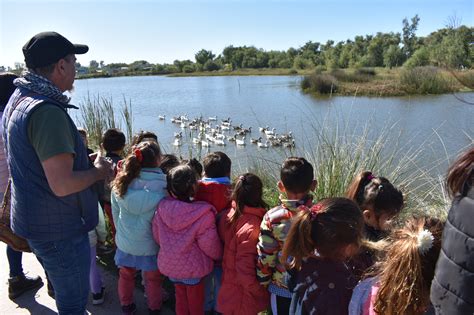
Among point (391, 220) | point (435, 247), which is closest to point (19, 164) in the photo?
point (435, 247)

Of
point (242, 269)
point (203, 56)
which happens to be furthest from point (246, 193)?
point (203, 56)

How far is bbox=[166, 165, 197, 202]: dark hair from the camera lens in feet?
8.16

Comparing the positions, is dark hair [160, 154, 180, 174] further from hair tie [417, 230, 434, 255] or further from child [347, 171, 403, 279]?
hair tie [417, 230, 434, 255]

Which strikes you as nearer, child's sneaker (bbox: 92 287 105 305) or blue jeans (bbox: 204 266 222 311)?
blue jeans (bbox: 204 266 222 311)

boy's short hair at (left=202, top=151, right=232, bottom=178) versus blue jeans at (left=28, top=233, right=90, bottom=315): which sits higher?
boy's short hair at (left=202, top=151, right=232, bottom=178)

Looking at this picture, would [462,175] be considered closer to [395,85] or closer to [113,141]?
[113,141]

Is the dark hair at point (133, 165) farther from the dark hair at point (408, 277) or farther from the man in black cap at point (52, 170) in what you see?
the dark hair at point (408, 277)

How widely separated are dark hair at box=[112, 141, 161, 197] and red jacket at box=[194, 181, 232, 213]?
36cm

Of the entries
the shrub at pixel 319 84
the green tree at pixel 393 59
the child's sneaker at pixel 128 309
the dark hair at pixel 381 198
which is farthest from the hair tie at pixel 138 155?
the green tree at pixel 393 59

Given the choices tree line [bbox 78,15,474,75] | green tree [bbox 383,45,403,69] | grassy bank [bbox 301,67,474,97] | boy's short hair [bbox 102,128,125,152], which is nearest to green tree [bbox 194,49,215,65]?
tree line [bbox 78,15,474,75]

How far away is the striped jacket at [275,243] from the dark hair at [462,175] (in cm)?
108

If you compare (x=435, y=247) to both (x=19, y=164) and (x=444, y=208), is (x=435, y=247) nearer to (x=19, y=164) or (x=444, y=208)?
(x=19, y=164)

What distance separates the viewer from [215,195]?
8.59 ft

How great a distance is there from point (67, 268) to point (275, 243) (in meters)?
1.05
